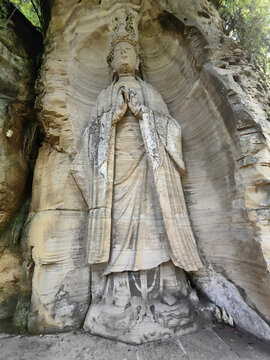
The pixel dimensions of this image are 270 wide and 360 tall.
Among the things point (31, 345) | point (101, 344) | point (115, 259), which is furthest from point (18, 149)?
point (101, 344)

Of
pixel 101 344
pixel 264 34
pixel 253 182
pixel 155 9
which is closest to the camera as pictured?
pixel 101 344

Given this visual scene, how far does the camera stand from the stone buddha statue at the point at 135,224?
2.16m

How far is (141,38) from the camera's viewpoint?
4.25 metres

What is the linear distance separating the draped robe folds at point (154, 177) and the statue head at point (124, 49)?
787 mm

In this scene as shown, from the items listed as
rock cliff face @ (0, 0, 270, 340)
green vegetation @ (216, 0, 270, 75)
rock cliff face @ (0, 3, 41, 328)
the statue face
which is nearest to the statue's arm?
rock cliff face @ (0, 0, 270, 340)

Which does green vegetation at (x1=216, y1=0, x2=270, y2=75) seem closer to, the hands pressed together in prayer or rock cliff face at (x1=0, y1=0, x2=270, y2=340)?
rock cliff face at (x1=0, y1=0, x2=270, y2=340)

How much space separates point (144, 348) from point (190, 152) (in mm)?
2643

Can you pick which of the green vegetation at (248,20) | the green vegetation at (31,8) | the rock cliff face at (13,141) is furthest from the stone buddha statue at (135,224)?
the green vegetation at (248,20)

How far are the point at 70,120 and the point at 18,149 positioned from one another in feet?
2.96

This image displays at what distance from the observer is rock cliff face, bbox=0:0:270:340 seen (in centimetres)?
229

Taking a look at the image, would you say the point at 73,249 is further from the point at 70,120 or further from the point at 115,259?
the point at 70,120

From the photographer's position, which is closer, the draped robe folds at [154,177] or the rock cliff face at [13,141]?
the draped robe folds at [154,177]

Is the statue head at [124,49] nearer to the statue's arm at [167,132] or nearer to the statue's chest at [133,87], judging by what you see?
the statue's chest at [133,87]

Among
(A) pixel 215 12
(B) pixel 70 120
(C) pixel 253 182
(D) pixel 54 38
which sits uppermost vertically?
(A) pixel 215 12
